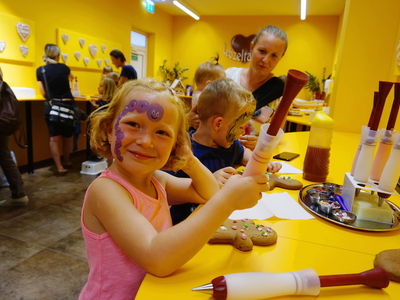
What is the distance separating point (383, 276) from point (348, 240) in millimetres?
231

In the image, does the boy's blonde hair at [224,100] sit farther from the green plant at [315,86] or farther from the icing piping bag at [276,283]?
the green plant at [315,86]

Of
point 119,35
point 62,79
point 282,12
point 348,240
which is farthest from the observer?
point 282,12

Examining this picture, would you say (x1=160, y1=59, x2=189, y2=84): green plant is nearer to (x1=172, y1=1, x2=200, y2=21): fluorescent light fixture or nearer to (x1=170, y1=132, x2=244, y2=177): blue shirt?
(x1=172, y1=1, x2=200, y2=21): fluorescent light fixture

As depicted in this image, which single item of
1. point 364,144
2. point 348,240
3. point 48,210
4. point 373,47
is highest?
point 373,47

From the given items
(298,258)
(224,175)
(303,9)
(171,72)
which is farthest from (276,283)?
(171,72)

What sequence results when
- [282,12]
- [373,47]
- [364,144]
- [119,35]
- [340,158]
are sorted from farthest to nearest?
[282,12]
[119,35]
[373,47]
[340,158]
[364,144]

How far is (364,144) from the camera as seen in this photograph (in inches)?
42.5

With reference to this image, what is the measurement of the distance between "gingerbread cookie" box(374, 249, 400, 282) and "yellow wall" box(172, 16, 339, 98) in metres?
7.72

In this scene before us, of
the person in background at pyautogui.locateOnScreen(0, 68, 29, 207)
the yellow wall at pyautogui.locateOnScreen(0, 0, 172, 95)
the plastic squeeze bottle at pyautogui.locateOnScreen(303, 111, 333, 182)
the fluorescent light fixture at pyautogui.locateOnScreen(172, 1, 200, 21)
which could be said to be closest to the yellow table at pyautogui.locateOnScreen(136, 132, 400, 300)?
the plastic squeeze bottle at pyautogui.locateOnScreen(303, 111, 333, 182)

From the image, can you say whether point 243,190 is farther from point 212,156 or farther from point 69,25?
point 69,25

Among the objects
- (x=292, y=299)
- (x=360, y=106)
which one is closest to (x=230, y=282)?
(x=292, y=299)

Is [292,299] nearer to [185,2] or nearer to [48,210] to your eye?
[48,210]

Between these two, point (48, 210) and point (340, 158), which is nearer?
point (340, 158)

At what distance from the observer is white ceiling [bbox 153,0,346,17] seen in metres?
6.86
